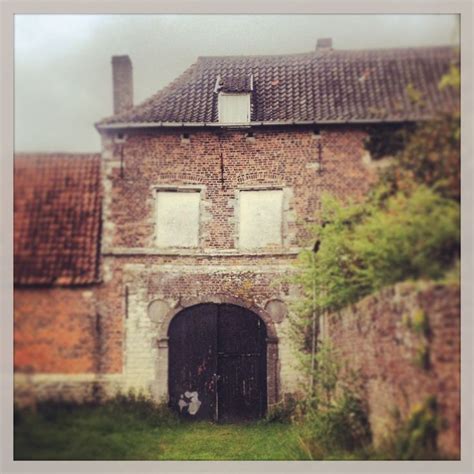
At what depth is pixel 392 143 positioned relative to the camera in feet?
21.4

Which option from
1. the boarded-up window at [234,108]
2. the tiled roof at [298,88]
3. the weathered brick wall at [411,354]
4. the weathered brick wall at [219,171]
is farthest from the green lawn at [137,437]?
the boarded-up window at [234,108]

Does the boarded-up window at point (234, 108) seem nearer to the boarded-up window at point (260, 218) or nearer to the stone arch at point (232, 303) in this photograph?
the boarded-up window at point (260, 218)

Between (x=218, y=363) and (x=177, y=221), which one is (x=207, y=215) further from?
(x=218, y=363)

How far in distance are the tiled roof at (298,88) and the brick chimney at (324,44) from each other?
0.06 meters

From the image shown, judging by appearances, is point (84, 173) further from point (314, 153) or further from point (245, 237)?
point (314, 153)

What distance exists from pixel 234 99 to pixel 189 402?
142 inches

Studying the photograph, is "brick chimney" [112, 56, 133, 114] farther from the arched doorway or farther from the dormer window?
the arched doorway

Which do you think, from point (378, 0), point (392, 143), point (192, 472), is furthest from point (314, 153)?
point (192, 472)

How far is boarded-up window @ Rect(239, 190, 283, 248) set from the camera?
23.2 ft

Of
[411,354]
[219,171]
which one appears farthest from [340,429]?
[219,171]

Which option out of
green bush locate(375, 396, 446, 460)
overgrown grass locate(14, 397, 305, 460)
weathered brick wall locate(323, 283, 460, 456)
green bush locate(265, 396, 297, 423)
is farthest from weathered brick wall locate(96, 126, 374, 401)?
green bush locate(375, 396, 446, 460)

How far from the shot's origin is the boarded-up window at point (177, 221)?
7008 mm

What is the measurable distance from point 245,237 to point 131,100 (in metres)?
2.07

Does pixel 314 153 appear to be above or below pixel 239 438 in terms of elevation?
above
